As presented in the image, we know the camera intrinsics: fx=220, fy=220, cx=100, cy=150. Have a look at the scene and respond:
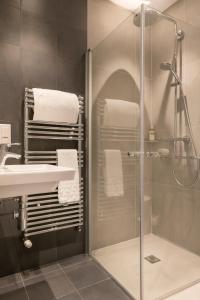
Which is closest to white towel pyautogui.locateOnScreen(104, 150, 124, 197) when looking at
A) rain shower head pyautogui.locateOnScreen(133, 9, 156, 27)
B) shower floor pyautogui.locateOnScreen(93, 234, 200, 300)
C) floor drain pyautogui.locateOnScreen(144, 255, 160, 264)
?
shower floor pyautogui.locateOnScreen(93, 234, 200, 300)

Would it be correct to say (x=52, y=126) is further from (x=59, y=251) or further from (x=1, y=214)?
(x=59, y=251)

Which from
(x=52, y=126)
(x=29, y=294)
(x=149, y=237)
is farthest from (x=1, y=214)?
(x=149, y=237)

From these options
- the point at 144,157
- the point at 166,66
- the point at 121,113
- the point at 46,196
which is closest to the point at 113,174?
the point at 144,157

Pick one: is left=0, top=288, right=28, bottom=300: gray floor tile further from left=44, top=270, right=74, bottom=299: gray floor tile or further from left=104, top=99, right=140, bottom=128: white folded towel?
left=104, top=99, right=140, bottom=128: white folded towel

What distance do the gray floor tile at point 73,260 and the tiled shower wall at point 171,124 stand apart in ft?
2.58

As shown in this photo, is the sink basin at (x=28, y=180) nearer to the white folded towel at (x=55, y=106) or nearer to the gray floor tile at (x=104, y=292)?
the white folded towel at (x=55, y=106)

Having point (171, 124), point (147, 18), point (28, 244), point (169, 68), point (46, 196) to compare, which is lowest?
point (28, 244)

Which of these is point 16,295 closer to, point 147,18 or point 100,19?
point 147,18

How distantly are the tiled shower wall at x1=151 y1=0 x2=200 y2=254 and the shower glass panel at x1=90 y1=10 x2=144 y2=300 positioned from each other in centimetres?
19

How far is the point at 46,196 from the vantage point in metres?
1.86

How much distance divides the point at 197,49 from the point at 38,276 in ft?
7.63

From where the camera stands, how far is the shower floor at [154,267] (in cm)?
154

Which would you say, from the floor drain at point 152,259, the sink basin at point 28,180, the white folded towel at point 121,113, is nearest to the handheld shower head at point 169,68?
the white folded towel at point 121,113

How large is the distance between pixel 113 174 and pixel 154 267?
0.75 meters
